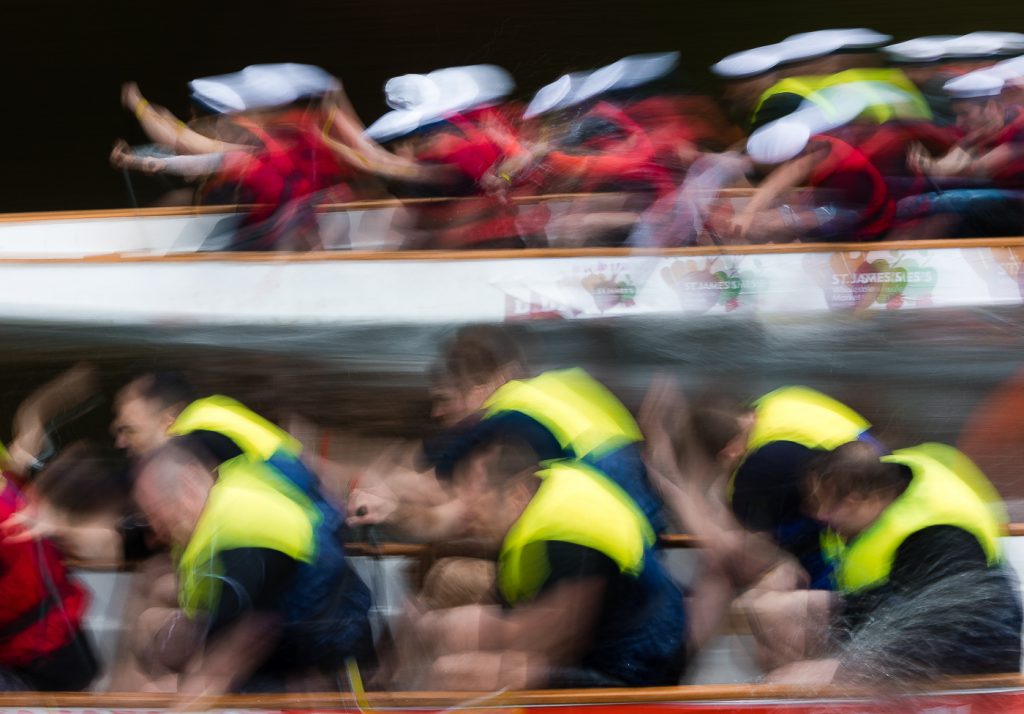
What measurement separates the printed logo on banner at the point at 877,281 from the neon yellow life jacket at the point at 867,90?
1.03 ft

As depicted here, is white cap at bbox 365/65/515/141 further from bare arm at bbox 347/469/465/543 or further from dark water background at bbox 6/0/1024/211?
dark water background at bbox 6/0/1024/211

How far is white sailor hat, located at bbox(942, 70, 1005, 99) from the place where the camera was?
258 centimetres

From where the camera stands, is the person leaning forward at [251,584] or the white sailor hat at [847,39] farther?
the white sailor hat at [847,39]

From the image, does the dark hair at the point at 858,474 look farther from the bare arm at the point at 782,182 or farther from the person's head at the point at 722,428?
the bare arm at the point at 782,182

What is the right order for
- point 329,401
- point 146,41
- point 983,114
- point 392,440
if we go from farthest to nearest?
point 146,41, point 983,114, point 329,401, point 392,440

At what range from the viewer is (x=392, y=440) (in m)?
2.19

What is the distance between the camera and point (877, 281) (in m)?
2.33

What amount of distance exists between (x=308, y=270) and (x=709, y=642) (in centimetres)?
116

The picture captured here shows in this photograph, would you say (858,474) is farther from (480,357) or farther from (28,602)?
(28,602)

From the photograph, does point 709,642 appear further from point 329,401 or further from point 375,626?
point 329,401

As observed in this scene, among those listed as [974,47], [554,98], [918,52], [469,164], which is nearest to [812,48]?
[918,52]

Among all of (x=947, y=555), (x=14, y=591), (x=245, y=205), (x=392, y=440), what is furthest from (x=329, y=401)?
(x=947, y=555)

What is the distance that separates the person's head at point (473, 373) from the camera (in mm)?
1918

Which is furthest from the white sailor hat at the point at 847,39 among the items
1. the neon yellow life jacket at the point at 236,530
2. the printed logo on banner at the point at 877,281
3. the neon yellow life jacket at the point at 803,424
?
the neon yellow life jacket at the point at 236,530
